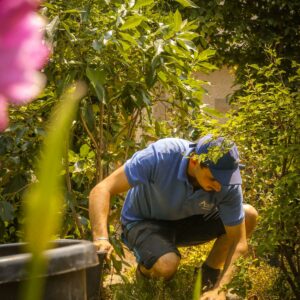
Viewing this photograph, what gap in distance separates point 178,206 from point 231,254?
0.46 m

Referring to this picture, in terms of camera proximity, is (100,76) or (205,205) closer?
(100,76)

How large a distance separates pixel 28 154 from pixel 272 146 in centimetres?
124

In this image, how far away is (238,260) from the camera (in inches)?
125

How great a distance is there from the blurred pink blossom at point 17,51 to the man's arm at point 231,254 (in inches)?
118

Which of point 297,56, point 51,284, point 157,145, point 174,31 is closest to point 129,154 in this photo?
point 157,145

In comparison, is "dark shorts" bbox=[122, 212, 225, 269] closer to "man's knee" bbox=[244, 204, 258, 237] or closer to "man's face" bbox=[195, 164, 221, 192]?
"man's knee" bbox=[244, 204, 258, 237]

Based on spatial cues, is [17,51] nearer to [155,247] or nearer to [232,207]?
[232,207]

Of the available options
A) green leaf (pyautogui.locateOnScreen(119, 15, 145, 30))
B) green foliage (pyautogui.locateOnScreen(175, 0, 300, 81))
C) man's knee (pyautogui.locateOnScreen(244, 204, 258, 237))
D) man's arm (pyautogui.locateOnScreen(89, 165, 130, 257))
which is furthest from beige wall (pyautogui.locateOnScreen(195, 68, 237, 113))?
green leaf (pyautogui.locateOnScreen(119, 15, 145, 30))

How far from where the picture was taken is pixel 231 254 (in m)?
3.57

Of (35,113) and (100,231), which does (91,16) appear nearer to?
(35,113)

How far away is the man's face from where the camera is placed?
3453mm

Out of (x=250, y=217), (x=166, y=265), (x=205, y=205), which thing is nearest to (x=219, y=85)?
(x=250, y=217)

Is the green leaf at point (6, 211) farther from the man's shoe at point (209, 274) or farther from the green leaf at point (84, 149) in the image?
the man's shoe at point (209, 274)

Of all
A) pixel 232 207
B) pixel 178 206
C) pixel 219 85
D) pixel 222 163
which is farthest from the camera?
pixel 219 85
